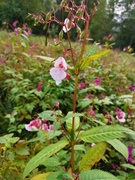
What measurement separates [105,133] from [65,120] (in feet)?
0.76

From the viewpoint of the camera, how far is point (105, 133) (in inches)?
31.2

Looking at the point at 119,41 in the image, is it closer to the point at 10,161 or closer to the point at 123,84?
the point at 123,84

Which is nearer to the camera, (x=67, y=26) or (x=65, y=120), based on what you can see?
(x=67, y=26)

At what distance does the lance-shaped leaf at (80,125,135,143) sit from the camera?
2.53 ft

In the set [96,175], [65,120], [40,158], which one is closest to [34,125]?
[65,120]

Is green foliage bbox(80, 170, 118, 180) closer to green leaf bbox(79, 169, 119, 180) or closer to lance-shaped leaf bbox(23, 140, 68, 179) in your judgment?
green leaf bbox(79, 169, 119, 180)

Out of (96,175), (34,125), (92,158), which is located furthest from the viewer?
(34,125)

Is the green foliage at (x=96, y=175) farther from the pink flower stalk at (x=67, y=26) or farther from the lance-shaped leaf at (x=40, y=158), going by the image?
the pink flower stalk at (x=67, y=26)

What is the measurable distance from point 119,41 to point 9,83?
82.2ft

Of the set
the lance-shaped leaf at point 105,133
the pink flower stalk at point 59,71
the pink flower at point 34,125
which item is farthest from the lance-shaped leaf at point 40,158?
the pink flower at point 34,125

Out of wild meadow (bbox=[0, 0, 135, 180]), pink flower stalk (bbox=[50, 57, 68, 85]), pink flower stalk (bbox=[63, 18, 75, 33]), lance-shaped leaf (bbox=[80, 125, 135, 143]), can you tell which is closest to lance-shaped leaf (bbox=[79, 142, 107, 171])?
wild meadow (bbox=[0, 0, 135, 180])

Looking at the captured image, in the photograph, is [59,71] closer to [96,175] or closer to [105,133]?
[105,133]

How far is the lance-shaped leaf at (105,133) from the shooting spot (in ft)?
2.53

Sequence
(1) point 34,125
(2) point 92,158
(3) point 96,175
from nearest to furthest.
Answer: (3) point 96,175
(2) point 92,158
(1) point 34,125
